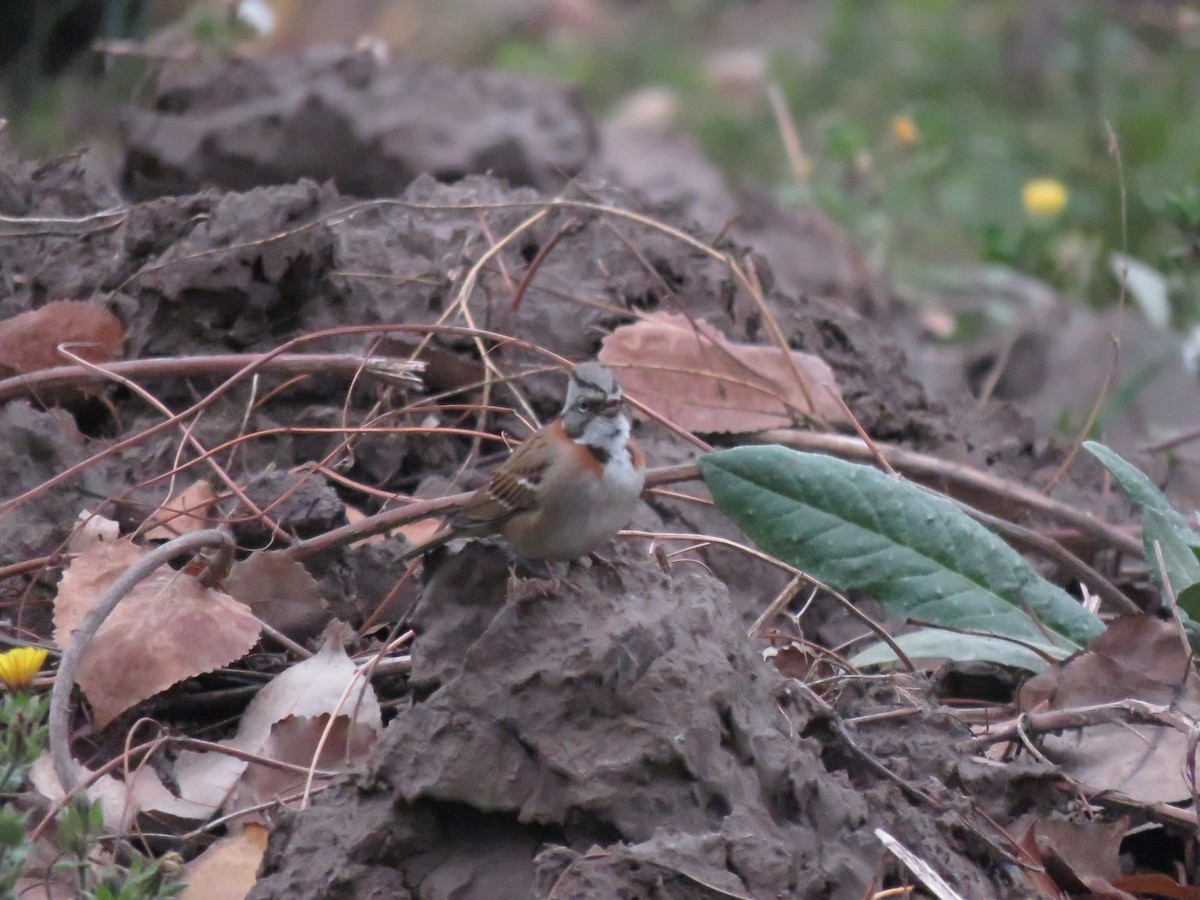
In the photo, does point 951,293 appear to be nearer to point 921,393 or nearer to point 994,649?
point 921,393

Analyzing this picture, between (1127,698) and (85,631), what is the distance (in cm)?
243

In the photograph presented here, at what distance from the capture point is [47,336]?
167 inches

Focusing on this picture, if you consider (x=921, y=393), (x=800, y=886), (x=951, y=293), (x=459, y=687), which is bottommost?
(x=951, y=293)

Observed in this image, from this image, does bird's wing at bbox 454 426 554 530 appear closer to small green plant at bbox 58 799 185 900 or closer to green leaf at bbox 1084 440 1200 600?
small green plant at bbox 58 799 185 900

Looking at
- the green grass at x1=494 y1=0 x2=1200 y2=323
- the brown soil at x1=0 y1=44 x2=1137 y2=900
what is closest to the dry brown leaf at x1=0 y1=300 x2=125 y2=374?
the brown soil at x1=0 y1=44 x2=1137 y2=900

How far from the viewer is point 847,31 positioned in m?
13.2

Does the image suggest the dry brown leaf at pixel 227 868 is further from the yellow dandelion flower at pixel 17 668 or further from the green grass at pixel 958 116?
the green grass at pixel 958 116

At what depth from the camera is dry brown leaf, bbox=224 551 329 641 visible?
11.8 ft

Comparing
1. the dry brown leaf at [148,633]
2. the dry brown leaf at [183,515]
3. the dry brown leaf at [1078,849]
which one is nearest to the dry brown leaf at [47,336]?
the dry brown leaf at [183,515]

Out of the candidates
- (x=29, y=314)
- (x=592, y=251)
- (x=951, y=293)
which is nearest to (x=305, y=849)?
(x=29, y=314)

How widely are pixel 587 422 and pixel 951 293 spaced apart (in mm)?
6439

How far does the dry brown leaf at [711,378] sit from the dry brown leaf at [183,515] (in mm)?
1284

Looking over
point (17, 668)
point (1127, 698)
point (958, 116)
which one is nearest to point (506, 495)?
point (17, 668)

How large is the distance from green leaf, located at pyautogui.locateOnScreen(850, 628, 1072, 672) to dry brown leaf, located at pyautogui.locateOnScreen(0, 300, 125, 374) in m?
2.41
